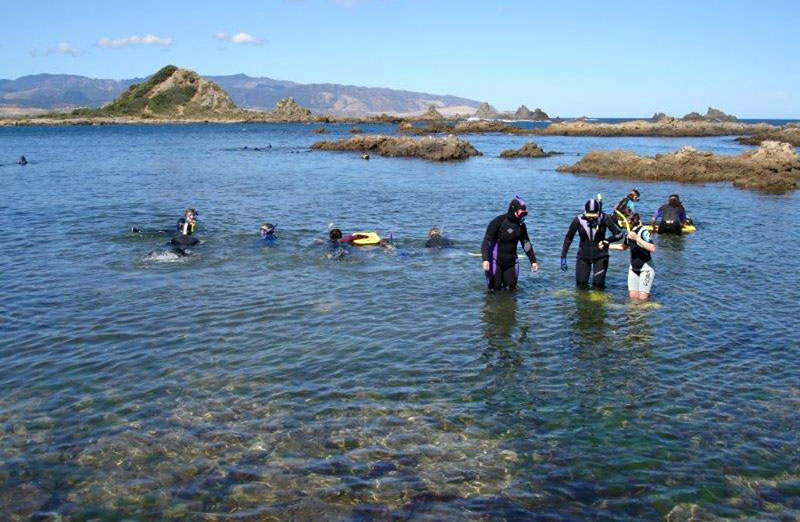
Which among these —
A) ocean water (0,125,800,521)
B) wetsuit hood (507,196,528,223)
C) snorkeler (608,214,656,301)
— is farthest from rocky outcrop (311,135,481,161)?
wetsuit hood (507,196,528,223)

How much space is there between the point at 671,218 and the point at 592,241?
1023cm

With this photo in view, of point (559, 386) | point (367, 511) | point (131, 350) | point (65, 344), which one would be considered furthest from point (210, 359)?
point (559, 386)

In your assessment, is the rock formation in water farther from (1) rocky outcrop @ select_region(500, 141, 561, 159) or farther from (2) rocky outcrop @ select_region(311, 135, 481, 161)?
(1) rocky outcrop @ select_region(500, 141, 561, 159)

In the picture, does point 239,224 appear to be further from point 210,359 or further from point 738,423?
point 738,423

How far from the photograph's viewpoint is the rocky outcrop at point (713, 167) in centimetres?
4006

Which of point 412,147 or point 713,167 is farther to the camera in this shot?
point 412,147

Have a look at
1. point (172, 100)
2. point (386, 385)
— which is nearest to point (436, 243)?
point (386, 385)

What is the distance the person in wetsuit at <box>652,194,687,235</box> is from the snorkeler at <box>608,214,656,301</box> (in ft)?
31.3

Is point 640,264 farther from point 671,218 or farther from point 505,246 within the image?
point 671,218

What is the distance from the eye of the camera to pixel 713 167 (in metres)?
44.7

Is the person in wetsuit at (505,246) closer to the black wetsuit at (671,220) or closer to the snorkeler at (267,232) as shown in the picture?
the snorkeler at (267,232)

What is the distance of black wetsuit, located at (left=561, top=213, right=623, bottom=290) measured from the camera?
14.8m

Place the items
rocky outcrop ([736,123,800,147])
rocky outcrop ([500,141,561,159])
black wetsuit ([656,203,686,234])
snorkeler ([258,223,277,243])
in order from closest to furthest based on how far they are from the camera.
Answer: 1. snorkeler ([258,223,277,243])
2. black wetsuit ([656,203,686,234])
3. rocky outcrop ([500,141,561,159])
4. rocky outcrop ([736,123,800,147])

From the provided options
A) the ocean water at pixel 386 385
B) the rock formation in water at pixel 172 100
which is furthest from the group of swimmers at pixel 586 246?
the rock formation in water at pixel 172 100
